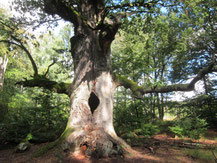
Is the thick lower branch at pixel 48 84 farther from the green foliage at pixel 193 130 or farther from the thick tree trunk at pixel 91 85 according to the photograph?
the green foliage at pixel 193 130

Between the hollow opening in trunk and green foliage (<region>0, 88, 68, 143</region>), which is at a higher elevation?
the hollow opening in trunk

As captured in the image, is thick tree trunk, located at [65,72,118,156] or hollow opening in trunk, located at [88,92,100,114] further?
hollow opening in trunk, located at [88,92,100,114]

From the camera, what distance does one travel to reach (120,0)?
233 inches

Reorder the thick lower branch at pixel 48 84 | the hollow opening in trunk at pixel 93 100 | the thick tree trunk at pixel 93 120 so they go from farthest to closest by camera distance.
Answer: the thick lower branch at pixel 48 84, the hollow opening in trunk at pixel 93 100, the thick tree trunk at pixel 93 120

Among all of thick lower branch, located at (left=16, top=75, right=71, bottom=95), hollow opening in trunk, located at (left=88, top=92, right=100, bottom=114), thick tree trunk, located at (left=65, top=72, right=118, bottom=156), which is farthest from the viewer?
thick lower branch, located at (left=16, top=75, right=71, bottom=95)

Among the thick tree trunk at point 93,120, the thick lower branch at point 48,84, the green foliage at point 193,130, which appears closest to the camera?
the thick tree trunk at point 93,120

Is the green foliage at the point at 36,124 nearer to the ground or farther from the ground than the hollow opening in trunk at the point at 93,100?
nearer to the ground

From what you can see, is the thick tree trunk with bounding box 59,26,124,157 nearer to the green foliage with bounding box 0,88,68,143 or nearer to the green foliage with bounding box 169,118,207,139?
the green foliage with bounding box 0,88,68,143

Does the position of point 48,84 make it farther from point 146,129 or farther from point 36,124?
point 146,129

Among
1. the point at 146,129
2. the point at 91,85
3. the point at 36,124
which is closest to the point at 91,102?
the point at 91,85

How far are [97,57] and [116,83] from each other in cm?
129

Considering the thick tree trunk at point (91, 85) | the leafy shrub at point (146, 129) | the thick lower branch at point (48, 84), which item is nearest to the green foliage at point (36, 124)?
the thick lower branch at point (48, 84)

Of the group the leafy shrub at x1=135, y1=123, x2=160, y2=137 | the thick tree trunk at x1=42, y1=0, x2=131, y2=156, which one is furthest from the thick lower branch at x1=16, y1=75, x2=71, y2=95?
the leafy shrub at x1=135, y1=123, x2=160, y2=137

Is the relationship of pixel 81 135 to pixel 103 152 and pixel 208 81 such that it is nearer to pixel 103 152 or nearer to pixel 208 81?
pixel 103 152
